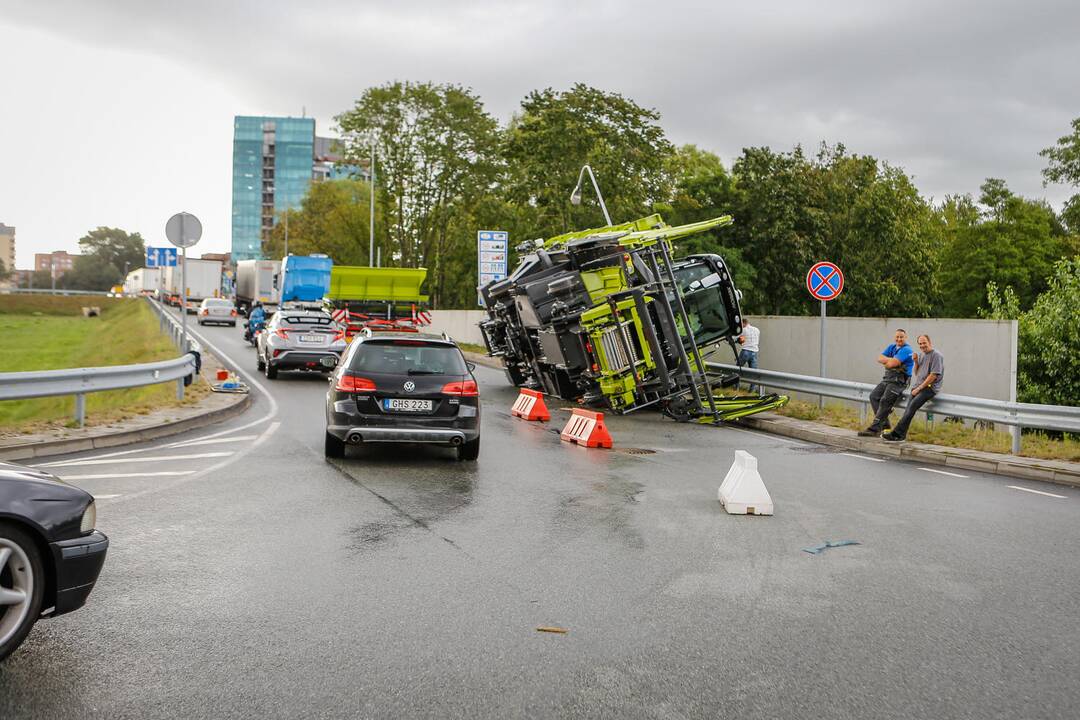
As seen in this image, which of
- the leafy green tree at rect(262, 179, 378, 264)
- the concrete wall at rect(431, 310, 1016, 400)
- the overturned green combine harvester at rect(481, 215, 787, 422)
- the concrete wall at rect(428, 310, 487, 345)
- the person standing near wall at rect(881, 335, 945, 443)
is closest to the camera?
the person standing near wall at rect(881, 335, 945, 443)

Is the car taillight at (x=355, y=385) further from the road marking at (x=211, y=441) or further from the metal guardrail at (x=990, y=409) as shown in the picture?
the metal guardrail at (x=990, y=409)

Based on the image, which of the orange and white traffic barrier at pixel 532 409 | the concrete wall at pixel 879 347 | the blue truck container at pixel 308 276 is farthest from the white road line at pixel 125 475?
the blue truck container at pixel 308 276

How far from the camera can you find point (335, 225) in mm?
75062

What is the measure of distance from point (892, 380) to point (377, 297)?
77.8 ft

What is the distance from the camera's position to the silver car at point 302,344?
73.2ft

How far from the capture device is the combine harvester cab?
34.8 meters

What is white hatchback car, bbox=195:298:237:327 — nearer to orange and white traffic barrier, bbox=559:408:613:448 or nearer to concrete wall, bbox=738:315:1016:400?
concrete wall, bbox=738:315:1016:400

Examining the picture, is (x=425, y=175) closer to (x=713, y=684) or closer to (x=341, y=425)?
(x=341, y=425)

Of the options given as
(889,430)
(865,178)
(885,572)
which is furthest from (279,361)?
(865,178)

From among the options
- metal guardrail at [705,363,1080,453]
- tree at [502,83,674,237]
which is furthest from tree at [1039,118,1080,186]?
metal guardrail at [705,363,1080,453]

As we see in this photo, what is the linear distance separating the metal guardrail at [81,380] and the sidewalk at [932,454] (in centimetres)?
941

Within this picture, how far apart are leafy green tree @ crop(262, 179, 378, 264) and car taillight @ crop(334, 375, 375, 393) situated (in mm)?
57406

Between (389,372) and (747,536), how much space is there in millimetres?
4742

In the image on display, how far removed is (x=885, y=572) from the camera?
658 cm
